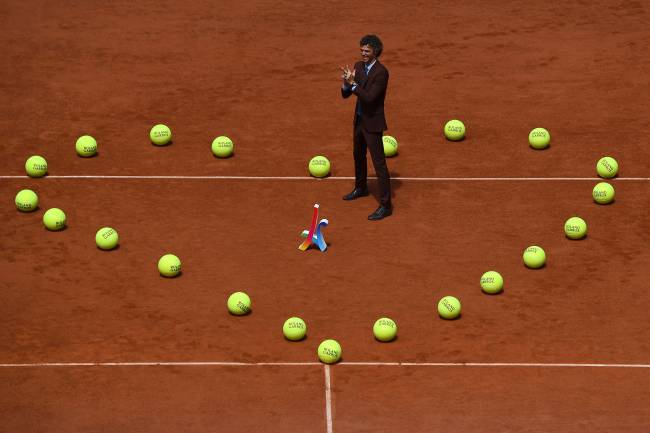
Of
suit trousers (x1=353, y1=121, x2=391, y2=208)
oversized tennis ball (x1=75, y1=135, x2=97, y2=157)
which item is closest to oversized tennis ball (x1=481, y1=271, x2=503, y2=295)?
suit trousers (x1=353, y1=121, x2=391, y2=208)

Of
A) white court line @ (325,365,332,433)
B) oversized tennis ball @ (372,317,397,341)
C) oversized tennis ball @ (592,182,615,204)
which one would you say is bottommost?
white court line @ (325,365,332,433)

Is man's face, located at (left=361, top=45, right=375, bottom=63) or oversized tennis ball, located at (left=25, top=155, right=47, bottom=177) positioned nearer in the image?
man's face, located at (left=361, top=45, right=375, bottom=63)

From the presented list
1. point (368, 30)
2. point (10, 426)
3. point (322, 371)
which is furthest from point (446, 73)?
point (10, 426)

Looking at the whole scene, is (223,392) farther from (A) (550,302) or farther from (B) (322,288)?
(A) (550,302)

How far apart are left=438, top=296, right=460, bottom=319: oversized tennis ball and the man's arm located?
12.1 feet

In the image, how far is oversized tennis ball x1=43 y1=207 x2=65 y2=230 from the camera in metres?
21.5

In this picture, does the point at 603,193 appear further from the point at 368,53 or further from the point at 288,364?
the point at 288,364

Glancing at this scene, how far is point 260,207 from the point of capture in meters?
22.5

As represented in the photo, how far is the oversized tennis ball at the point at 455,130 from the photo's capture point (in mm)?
24875

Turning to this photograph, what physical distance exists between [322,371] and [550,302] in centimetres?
376

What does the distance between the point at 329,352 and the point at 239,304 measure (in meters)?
1.82

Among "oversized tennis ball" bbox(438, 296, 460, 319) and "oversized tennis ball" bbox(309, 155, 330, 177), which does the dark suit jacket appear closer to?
"oversized tennis ball" bbox(309, 155, 330, 177)

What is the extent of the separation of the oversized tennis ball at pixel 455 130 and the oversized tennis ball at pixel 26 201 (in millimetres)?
7468

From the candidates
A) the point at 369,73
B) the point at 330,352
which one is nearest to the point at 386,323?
the point at 330,352
